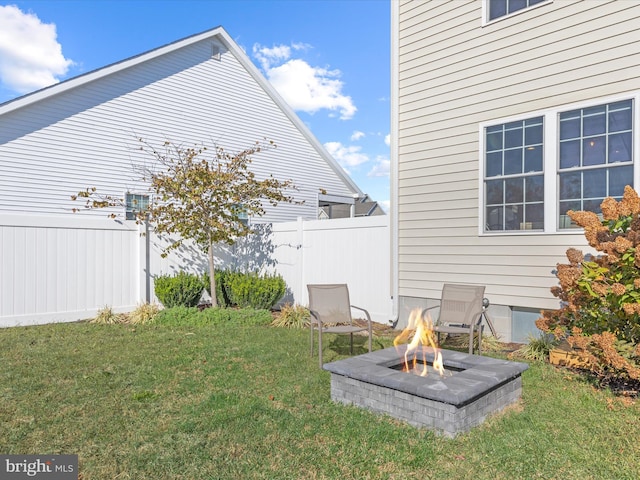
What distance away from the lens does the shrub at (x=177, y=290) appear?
8.99 meters

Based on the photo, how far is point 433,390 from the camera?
3338 millimetres

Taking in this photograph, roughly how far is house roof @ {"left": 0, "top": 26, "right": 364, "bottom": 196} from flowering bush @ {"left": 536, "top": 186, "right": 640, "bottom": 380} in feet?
35.5

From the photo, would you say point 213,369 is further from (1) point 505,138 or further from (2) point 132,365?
(1) point 505,138

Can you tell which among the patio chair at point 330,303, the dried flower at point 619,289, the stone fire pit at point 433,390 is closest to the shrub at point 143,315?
the patio chair at point 330,303

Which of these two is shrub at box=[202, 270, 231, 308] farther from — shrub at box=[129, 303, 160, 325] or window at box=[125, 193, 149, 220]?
window at box=[125, 193, 149, 220]

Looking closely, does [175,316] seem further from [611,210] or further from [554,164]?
[611,210]

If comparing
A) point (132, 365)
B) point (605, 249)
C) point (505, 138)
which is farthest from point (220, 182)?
point (605, 249)

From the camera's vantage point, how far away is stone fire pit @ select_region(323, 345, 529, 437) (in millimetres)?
3305

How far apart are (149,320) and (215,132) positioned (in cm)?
708

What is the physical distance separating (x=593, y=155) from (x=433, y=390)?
13.4 feet

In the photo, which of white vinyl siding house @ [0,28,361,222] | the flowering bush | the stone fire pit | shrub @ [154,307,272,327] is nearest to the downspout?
shrub @ [154,307,272,327]

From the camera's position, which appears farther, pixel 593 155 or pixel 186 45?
pixel 186 45

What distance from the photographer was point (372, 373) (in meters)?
3.78

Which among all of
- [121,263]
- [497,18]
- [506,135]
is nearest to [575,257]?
[506,135]
